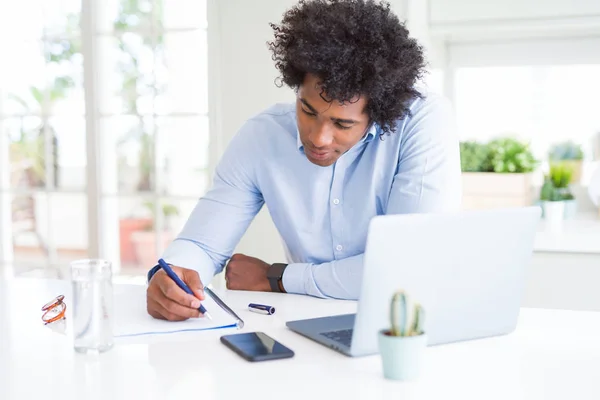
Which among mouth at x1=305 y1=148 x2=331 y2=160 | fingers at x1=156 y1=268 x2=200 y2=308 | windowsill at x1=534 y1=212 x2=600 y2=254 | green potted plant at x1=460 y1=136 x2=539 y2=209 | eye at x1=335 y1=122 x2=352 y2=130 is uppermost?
eye at x1=335 y1=122 x2=352 y2=130

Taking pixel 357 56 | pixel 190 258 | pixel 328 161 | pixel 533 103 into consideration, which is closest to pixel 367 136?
pixel 328 161

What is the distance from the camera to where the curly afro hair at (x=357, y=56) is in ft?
5.28

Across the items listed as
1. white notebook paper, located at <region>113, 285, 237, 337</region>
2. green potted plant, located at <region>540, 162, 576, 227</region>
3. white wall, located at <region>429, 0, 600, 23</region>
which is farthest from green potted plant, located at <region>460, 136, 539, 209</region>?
white notebook paper, located at <region>113, 285, 237, 337</region>

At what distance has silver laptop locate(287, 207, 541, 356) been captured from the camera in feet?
3.66

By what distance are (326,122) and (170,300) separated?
53cm

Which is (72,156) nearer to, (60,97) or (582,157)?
(60,97)

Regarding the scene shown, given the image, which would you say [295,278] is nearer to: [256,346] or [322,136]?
[322,136]

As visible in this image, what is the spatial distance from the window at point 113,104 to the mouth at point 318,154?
2.00m

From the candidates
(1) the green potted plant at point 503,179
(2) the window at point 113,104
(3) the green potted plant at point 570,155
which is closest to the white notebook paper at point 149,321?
(1) the green potted plant at point 503,179

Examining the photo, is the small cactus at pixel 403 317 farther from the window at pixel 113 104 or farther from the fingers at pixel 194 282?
the window at pixel 113 104

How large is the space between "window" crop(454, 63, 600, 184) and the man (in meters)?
1.69

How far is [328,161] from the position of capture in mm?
1731

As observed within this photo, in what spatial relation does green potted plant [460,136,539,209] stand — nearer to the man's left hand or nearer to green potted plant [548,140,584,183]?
green potted plant [548,140,584,183]

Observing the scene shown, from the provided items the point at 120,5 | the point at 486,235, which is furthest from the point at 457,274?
the point at 120,5
